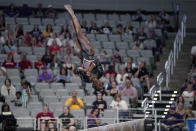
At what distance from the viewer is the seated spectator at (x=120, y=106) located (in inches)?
600

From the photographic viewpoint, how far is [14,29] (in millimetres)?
19297

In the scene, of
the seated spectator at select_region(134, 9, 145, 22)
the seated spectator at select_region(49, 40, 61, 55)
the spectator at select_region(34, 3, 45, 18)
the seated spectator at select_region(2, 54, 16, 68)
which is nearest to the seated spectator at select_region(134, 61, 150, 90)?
the seated spectator at select_region(49, 40, 61, 55)

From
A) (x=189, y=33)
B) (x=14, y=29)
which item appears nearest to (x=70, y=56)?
(x=14, y=29)

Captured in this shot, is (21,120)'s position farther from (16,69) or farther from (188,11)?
(188,11)

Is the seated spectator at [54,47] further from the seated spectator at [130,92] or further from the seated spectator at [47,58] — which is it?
the seated spectator at [130,92]

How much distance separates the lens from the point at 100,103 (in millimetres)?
15469

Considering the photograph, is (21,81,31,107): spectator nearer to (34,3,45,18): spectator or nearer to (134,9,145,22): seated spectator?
(34,3,45,18): spectator

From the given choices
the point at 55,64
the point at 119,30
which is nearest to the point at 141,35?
the point at 119,30

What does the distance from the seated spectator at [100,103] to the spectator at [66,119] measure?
0.93 metres

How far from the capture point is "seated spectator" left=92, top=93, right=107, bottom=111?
15400 mm

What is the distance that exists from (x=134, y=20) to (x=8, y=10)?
15.7 feet

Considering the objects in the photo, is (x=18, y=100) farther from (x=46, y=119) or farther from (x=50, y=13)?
(x=50, y=13)

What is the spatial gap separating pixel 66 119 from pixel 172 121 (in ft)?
9.27

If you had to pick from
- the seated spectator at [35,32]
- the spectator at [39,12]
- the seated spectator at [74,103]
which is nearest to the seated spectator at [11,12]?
the spectator at [39,12]
